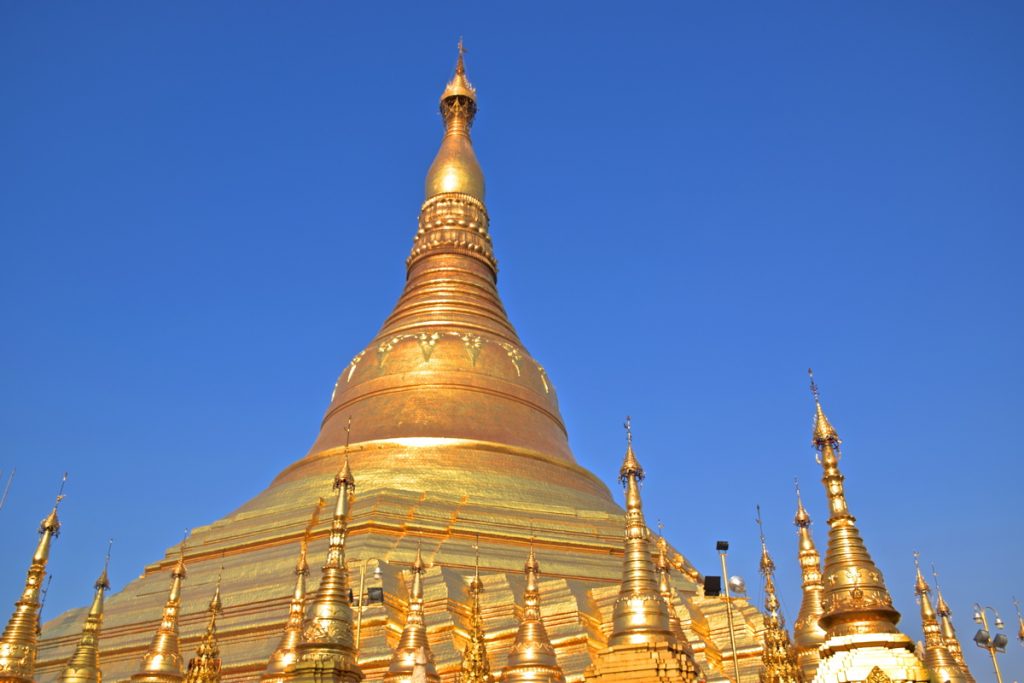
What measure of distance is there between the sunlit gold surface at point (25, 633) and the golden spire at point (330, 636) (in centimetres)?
476

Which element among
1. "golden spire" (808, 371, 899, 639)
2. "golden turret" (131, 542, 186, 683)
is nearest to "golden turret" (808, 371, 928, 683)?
"golden spire" (808, 371, 899, 639)

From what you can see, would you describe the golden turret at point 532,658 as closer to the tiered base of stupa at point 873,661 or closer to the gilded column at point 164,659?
the gilded column at point 164,659

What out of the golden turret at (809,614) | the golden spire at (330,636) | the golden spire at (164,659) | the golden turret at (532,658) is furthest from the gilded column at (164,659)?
Answer: the golden turret at (809,614)

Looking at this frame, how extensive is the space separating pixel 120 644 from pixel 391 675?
8.65 metres

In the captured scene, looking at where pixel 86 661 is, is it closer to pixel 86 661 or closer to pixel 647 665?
pixel 86 661

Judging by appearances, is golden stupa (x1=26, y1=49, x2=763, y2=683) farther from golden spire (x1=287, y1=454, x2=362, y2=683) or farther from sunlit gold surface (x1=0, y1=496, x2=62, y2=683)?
sunlit gold surface (x1=0, y1=496, x2=62, y2=683)

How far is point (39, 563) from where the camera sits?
1252 cm

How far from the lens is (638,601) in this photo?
1033 centimetres

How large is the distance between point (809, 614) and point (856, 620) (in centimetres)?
543

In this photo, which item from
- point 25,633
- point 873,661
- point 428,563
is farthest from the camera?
point 428,563

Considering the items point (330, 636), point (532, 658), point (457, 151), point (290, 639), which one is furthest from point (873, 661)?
point (457, 151)

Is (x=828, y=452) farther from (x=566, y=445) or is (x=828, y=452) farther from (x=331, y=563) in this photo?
(x=566, y=445)

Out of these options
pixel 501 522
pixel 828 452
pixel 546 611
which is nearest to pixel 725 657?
pixel 546 611

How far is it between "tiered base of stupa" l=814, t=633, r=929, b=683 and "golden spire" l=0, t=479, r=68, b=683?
9236mm
